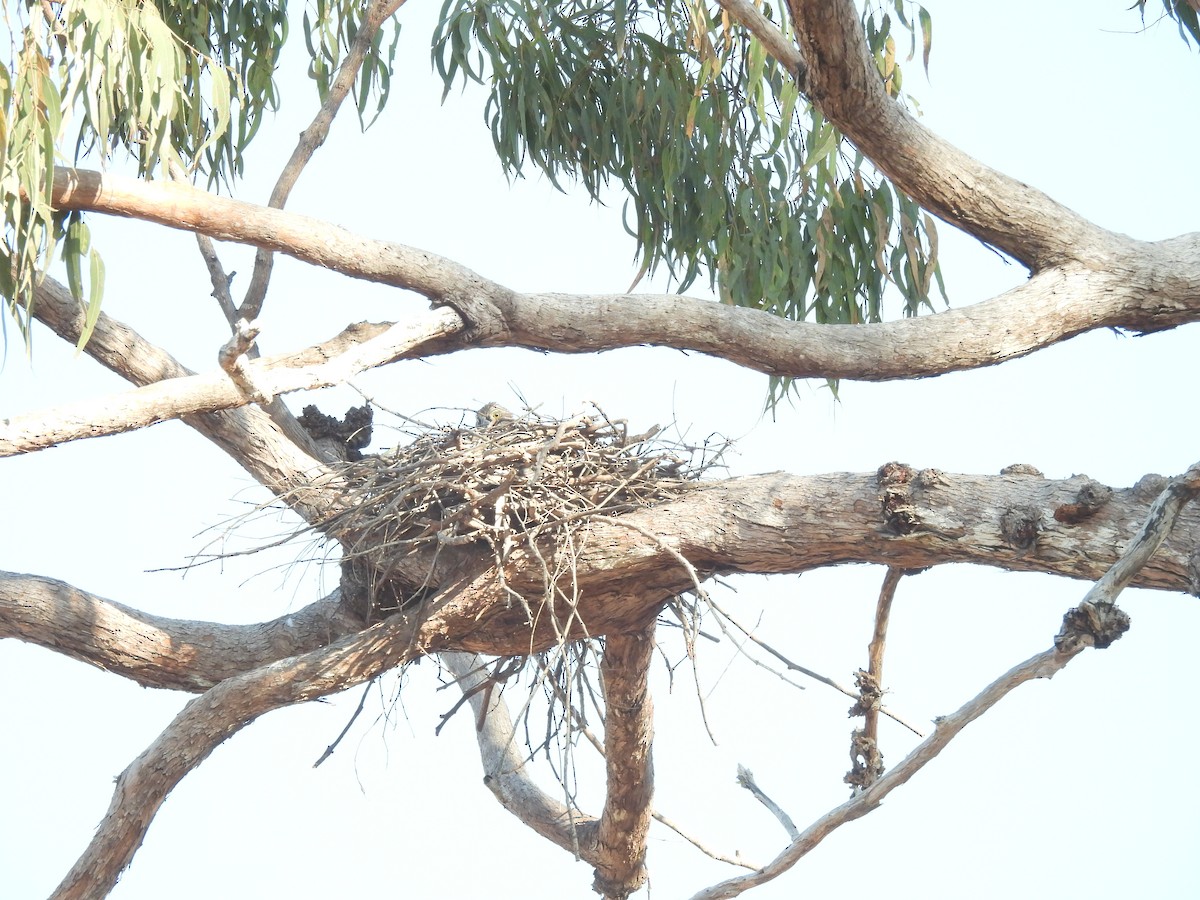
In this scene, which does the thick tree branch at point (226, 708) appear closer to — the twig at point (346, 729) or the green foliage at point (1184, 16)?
the twig at point (346, 729)

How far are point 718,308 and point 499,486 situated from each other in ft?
2.50

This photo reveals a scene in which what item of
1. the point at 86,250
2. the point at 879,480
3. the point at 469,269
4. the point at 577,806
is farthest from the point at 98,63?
Answer: the point at 577,806

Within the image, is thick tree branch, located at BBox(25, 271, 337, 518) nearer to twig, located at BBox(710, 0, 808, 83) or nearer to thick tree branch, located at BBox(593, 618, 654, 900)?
thick tree branch, located at BBox(593, 618, 654, 900)

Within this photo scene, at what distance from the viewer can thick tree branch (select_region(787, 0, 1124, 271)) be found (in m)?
2.89

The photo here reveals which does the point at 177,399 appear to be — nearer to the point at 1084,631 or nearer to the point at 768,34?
the point at 768,34

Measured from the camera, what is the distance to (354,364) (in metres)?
2.76

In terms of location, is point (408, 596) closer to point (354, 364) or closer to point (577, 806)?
point (354, 364)

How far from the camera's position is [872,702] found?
309 cm

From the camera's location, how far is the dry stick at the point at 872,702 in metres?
3.11

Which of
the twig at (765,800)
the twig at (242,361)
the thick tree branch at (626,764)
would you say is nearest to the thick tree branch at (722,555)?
the thick tree branch at (626,764)

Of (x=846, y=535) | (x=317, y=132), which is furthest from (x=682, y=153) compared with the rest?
(x=846, y=535)

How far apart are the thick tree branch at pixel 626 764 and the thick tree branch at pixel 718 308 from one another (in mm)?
691

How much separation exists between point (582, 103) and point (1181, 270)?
2323 millimetres

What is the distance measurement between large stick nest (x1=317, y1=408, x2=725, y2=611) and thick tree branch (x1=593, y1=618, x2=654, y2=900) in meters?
0.41
